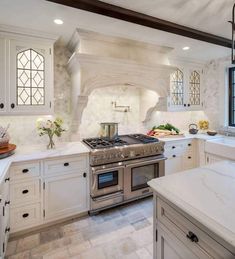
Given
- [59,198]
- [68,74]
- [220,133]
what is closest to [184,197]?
[59,198]

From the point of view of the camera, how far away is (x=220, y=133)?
146 inches

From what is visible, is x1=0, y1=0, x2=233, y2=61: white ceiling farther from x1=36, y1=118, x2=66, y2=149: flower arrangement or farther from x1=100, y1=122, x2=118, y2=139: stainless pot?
x1=100, y1=122, x2=118, y2=139: stainless pot

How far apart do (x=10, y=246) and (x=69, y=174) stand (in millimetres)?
935

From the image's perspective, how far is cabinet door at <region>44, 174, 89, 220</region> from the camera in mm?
2232

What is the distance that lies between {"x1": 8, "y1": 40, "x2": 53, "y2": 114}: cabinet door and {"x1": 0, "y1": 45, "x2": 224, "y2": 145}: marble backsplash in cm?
32

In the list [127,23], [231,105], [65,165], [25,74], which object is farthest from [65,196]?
[231,105]

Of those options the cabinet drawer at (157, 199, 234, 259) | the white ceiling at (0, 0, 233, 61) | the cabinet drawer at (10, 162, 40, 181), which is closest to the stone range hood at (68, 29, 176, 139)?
the white ceiling at (0, 0, 233, 61)

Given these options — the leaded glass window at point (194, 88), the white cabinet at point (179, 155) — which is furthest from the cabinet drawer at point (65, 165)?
the leaded glass window at point (194, 88)

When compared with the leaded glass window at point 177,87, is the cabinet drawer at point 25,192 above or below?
below

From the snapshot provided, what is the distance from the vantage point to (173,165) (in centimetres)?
323

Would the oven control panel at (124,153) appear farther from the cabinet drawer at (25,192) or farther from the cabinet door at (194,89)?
the cabinet door at (194,89)

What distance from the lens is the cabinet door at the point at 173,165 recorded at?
3162 mm

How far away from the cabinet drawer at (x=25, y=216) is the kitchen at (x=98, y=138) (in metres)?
0.01

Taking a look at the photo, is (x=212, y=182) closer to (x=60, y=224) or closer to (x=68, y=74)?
(x=60, y=224)
